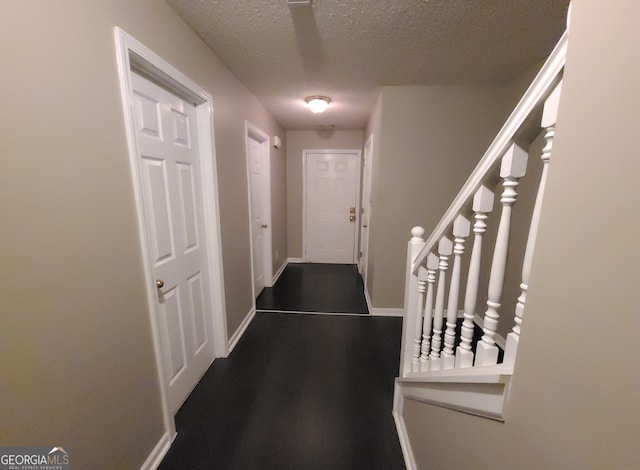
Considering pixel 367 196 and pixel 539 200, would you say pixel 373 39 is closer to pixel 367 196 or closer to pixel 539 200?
pixel 539 200

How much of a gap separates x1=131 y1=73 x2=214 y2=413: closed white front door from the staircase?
133 centimetres

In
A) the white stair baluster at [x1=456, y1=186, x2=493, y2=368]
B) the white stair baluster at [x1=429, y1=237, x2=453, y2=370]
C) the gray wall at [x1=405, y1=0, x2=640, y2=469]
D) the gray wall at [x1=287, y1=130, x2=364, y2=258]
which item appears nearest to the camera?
Answer: the gray wall at [x1=405, y1=0, x2=640, y2=469]

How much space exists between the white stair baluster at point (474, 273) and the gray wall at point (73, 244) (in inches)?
52.2

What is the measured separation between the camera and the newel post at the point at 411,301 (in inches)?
49.6

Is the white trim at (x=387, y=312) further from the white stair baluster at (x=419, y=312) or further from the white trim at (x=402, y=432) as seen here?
the white stair baluster at (x=419, y=312)

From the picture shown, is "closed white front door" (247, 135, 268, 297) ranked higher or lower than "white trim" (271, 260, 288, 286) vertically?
higher

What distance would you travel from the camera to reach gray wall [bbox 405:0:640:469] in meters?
0.36

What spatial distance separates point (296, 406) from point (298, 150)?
3.66 m

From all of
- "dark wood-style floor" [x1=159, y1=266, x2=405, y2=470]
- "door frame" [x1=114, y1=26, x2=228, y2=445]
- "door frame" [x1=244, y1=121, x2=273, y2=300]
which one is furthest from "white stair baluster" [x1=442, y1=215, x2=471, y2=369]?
"door frame" [x1=244, y1=121, x2=273, y2=300]

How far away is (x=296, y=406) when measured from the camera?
1644 mm

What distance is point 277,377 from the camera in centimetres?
188

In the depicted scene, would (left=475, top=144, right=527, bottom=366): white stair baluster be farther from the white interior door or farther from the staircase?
the white interior door

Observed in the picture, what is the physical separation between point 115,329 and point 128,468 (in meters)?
0.66

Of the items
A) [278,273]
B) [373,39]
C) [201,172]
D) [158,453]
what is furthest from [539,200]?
[278,273]
